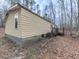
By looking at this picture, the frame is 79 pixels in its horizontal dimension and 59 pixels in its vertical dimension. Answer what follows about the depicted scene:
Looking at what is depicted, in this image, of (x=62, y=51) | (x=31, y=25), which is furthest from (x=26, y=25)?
(x=62, y=51)

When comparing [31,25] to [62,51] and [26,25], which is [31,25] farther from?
[62,51]

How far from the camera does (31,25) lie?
14648 mm

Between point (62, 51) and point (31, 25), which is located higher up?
point (31, 25)

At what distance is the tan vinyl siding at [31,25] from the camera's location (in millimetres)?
13780

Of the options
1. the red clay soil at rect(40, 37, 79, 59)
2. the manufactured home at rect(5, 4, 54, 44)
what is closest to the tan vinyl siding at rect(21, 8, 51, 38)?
the manufactured home at rect(5, 4, 54, 44)

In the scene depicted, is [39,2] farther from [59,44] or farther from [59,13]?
[59,44]

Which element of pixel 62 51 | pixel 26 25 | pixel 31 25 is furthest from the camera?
pixel 31 25

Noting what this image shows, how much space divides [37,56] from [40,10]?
26554mm

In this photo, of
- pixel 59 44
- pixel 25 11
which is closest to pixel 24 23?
pixel 25 11

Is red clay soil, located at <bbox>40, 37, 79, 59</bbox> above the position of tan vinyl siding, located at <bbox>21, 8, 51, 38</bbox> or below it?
below

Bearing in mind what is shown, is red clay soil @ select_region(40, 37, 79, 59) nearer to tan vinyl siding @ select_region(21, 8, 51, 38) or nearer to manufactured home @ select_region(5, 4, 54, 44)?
manufactured home @ select_region(5, 4, 54, 44)

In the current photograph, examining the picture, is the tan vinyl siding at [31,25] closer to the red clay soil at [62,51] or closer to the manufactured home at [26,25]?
the manufactured home at [26,25]

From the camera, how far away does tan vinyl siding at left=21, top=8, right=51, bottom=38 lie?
13.8 m

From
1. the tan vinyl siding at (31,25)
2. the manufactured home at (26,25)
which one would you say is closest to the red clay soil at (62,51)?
the manufactured home at (26,25)
